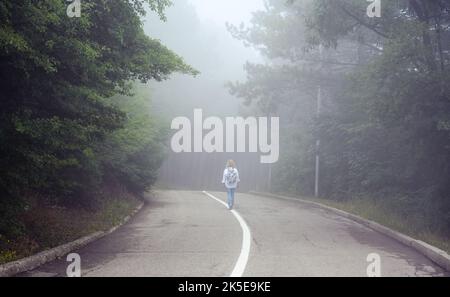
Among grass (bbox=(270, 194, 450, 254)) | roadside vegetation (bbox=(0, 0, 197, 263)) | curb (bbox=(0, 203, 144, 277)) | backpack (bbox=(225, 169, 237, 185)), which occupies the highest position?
roadside vegetation (bbox=(0, 0, 197, 263))

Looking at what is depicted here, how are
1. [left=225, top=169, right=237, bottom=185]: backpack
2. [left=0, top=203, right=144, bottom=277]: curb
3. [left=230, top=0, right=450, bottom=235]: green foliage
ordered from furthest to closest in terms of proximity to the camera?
[left=225, top=169, right=237, bottom=185]: backpack < [left=230, top=0, right=450, bottom=235]: green foliage < [left=0, top=203, right=144, bottom=277]: curb

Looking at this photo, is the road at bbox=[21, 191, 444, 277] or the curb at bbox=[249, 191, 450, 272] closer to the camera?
the road at bbox=[21, 191, 444, 277]

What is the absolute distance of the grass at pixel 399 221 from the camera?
10750 millimetres

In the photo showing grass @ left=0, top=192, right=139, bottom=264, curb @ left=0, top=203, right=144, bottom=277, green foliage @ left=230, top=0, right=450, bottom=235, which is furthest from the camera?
green foliage @ left=230, top=0, right=450, bottom=235

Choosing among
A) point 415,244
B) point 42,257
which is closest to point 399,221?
point 415,244

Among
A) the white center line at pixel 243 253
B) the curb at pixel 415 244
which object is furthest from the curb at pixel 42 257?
the curb at pixel 415 244

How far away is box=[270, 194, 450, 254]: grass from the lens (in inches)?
423

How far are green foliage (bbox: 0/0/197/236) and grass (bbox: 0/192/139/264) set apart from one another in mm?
429

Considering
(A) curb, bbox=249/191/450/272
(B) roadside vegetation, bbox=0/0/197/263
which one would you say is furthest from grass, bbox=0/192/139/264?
(A) curb, bbox=249/191/450/272

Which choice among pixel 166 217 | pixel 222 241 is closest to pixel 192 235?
pixel 222 241

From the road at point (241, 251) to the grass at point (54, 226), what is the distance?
1.57ft

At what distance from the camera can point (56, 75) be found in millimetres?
8203

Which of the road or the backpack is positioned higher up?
the backpack

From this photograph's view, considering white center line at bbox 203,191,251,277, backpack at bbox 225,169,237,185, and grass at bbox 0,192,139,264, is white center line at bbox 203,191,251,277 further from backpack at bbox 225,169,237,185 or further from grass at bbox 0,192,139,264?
grass at bbox 0,192,139,264
